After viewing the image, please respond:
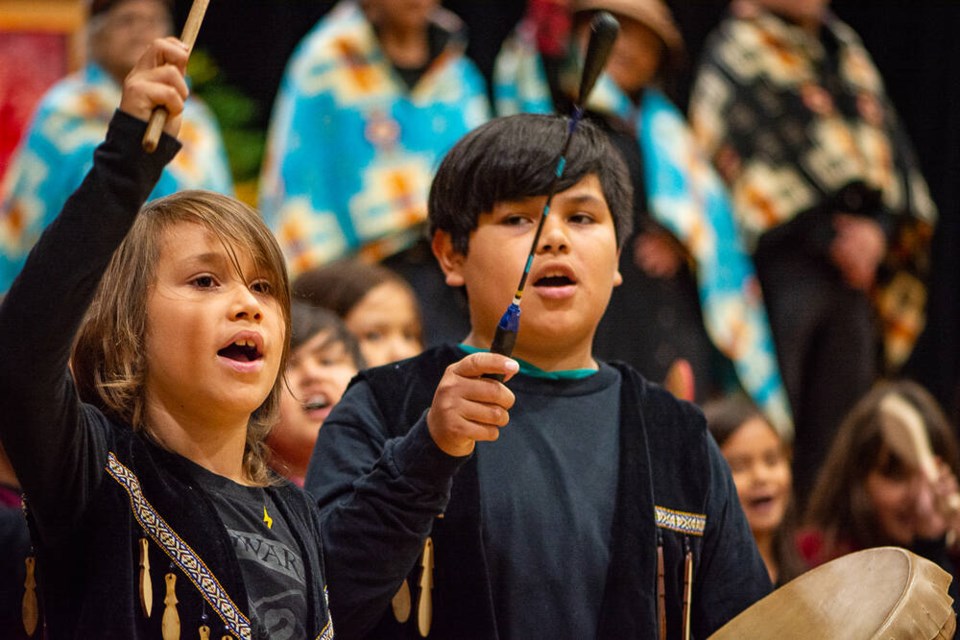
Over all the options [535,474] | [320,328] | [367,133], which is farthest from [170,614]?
[367,133]

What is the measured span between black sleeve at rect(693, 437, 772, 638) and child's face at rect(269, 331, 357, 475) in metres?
0.82

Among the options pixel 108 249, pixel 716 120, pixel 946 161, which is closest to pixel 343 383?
pixel 108 249

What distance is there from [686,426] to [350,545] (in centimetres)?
53

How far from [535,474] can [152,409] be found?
534mm

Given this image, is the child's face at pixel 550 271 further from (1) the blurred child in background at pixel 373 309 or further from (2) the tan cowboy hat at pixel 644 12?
(2) the tan cowboy hat at pixel 644 12

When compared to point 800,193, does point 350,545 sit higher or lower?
higher

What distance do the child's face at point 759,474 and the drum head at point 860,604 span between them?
52.0 inches

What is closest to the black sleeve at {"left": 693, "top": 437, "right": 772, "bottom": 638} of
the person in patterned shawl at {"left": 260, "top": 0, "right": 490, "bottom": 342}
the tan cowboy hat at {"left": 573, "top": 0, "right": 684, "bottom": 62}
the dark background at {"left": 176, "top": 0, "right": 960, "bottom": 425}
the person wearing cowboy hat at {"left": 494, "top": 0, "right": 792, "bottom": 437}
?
the person in patterned shawl at {"left": 260, "top": 0, "right": 490, "bottom": 342}

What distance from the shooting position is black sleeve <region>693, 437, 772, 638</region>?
2035 millimetres

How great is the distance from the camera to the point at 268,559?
167 cm

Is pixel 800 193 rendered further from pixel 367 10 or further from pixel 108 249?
pixel 108 249

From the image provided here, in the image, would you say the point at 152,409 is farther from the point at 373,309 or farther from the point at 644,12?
the point at 644,12

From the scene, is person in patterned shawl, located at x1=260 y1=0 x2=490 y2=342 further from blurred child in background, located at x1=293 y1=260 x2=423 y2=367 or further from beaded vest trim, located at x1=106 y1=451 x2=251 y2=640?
beaded vest trim, located at x1=106 y1=451 x2=251 y2=640

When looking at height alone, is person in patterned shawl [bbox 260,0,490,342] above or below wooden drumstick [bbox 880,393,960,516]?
above
